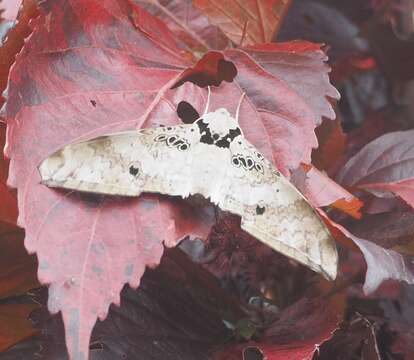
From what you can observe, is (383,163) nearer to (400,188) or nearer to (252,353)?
(400,188)

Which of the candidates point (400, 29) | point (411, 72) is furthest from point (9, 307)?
point (400, 29)

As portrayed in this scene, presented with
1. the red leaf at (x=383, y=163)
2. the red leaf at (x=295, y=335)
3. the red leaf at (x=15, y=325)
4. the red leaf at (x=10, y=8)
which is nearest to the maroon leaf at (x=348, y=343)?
the red leaf at (x=295, y=335)

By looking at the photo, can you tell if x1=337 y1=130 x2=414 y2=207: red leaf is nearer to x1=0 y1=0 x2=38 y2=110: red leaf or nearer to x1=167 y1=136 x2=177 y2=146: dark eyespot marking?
x1=167 y1=136 x2=177 y2=146: dark eyespot marking

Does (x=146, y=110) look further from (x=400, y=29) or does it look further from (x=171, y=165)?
(x=400, y=29)

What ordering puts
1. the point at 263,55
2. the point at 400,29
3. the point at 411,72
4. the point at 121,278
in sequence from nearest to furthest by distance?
the point at 121,278 → the point at 263,55 → the point at 411,72 → the point at 400,29

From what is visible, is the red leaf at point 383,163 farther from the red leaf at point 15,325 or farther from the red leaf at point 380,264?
the red leaf at point 15,325
